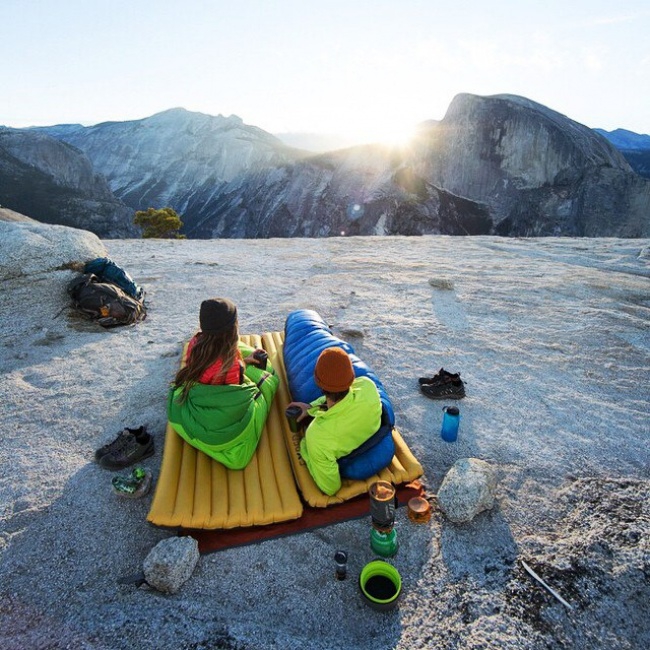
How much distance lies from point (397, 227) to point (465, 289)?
36086 millimetres

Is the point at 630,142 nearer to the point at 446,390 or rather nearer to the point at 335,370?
the point at 446,390

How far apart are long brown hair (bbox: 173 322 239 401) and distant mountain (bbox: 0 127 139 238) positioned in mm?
63609

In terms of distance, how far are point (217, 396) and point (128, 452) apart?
1.61 meters

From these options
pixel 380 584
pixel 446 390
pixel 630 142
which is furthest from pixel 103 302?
pixel 630 142

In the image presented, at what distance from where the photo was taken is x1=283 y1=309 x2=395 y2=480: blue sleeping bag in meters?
4.15

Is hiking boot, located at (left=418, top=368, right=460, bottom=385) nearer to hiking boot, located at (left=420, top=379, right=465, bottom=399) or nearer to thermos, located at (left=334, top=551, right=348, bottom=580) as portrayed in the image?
hiking boot, located at (left=420, top=379, right=465, bottom=399)

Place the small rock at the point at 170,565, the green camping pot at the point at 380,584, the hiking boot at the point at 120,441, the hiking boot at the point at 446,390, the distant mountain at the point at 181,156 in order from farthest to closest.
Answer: the distant mountain at the point at 181,156 → the hiking boot at the point at 446,390 → the hiking boot at the point at 120,441 → the small rock at the point at 170,565 → the green camping pot at the point at 380,584

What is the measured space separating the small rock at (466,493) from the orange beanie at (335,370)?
5.36ft

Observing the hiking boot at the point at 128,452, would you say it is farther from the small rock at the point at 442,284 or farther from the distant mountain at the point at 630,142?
the distant mountain at the point at 630,142

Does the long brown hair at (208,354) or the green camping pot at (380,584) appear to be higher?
the long brown hair at (208,354)

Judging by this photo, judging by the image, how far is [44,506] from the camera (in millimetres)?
4207

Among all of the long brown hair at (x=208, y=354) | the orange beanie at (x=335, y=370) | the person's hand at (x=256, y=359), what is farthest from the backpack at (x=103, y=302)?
the orange beanie at (x=335, y=370)

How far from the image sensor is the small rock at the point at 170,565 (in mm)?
3404

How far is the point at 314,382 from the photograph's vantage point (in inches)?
196
